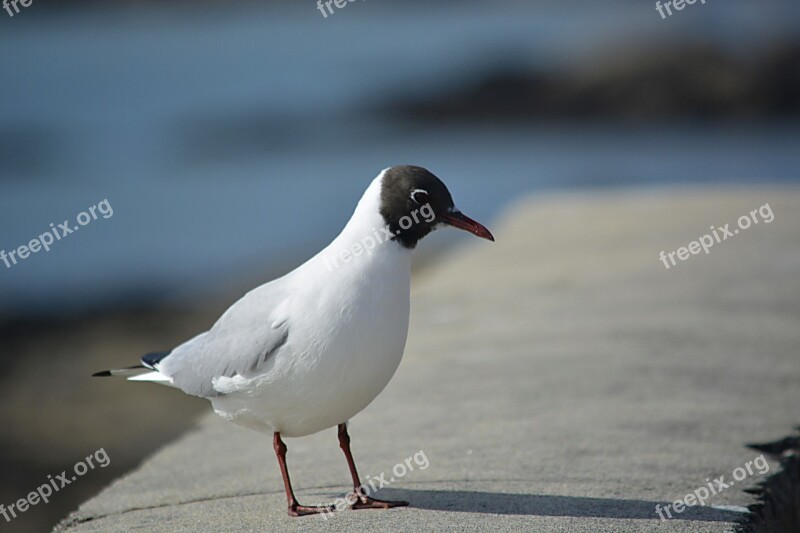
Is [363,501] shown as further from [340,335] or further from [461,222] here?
[461,222]

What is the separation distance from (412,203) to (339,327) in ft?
1.82

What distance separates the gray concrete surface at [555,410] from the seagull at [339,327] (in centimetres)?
44

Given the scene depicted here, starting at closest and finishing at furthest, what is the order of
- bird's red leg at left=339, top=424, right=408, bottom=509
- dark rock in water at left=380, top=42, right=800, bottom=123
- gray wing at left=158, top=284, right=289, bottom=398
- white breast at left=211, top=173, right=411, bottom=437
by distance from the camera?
white breast at left=211, top=173, right=411, bottom=437 → gray wing at left=158, top=284, right=289, bottom=398 → bird's red leg at left=339, top=424, right=408, bottom=509 → dark rock in water at left=380, top=42, right=800, bottom=123

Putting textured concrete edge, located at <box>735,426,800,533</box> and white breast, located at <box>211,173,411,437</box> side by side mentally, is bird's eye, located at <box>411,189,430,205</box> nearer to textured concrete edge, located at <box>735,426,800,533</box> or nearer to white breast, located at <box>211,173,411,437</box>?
white breast, located at <box>211,173,411,437</box>

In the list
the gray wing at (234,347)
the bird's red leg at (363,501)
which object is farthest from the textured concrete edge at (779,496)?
the gray wing at (234,347)

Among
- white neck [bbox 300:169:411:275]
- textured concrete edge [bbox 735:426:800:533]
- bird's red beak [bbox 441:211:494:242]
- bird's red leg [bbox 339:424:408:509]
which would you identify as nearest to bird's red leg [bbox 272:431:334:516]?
bird's red leg [bbox 339:424:408:509]

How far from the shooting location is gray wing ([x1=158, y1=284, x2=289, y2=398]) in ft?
13.6

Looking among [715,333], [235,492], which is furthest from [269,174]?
[235,492]

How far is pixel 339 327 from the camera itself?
4.01 metres

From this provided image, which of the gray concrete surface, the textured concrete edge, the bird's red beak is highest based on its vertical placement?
the bird's red beak

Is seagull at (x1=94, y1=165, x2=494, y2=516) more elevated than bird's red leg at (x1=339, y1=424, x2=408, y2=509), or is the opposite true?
seagull at (x1=94, y1=165, x2=494, y2=516)

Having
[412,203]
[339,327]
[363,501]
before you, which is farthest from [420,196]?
[363,501]

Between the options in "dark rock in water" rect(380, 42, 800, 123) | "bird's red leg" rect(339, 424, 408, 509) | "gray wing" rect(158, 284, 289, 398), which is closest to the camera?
"gray wing" rect(158, 284, 289, 398)

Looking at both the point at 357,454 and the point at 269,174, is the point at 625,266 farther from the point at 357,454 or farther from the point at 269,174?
the point at 269,174
